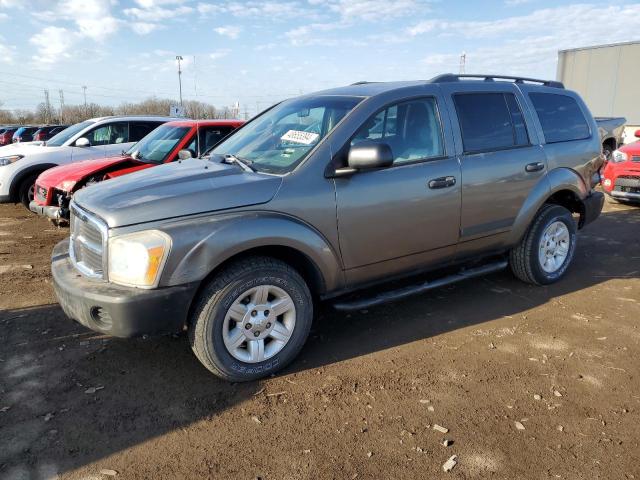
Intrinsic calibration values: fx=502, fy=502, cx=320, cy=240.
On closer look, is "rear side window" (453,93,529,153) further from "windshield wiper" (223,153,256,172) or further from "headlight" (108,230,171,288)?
"headlight" (108,230,171,288)

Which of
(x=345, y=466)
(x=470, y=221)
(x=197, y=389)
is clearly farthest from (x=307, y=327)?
(x=470, y=221)

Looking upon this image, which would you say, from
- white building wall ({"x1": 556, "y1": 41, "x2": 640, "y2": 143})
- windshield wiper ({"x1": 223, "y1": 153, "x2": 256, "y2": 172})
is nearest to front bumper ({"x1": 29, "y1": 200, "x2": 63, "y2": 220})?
windshield wiper ({"x1": 223, "y1": 153, "x2": 256, "y2": 172})

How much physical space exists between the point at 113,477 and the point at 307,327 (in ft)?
4.95

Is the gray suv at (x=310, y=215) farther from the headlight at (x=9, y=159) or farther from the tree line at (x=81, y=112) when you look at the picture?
→ the tree line at (x=81, y=112)

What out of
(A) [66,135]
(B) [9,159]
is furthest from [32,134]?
(B) [9,159]

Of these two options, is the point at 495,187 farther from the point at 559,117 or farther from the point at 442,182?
the point at 559,117

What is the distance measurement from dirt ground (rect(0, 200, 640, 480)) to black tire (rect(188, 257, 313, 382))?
0.42 feet

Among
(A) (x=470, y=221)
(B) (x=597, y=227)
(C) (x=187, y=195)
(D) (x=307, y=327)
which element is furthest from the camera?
(B) (x=597, y=227)

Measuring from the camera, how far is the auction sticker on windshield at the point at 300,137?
3656 mm

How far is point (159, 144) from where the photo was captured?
24.7 feet

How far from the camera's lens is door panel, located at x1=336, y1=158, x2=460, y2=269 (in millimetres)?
3564

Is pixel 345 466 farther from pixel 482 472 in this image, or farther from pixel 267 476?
pixel 482 472

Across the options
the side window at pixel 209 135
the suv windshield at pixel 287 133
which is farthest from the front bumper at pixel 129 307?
the side window at pixel 209 135

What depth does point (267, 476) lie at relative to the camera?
251 cm
